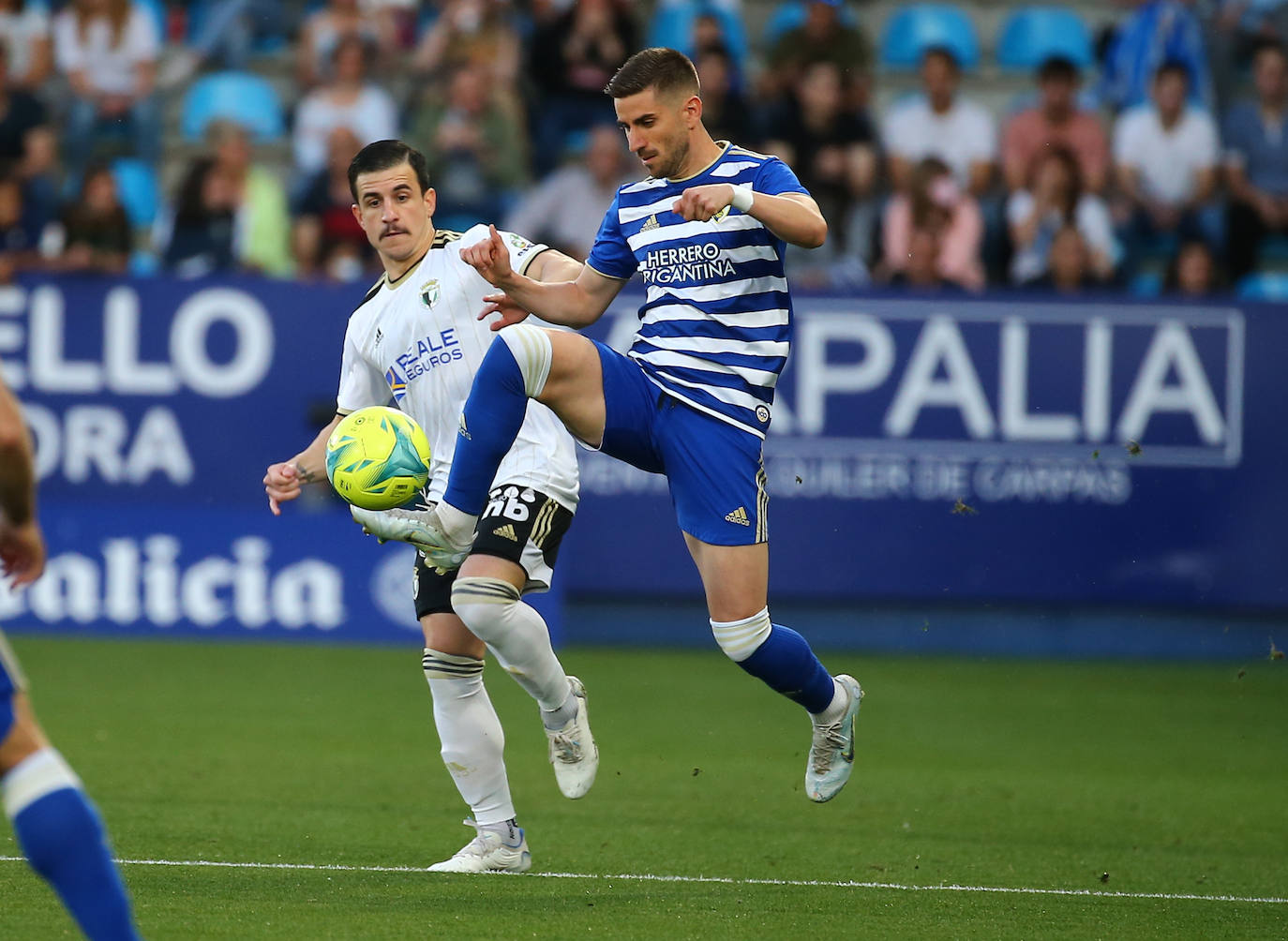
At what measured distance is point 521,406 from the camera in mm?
6004

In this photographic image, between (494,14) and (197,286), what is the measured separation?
3836 mm

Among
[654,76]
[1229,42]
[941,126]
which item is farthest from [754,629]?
[1229,42]

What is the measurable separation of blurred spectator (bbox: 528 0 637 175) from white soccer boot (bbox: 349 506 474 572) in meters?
8.41

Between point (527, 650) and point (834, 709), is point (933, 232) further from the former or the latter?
point (527, 650)

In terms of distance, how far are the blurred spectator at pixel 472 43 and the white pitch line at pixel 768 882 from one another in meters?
9.08

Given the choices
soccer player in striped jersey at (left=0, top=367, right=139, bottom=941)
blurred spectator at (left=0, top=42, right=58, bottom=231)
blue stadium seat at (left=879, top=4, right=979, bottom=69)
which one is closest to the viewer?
soccer player in striped jersey at (left=0, top=367, right=139, bottom=941)

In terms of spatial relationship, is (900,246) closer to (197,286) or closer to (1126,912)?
(197,286)

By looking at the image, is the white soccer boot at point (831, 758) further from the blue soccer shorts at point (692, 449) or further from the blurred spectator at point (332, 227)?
the blurred spectator at point (332, 227)

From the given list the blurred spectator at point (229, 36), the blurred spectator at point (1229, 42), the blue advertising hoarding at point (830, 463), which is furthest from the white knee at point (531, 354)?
the blurred spectator at point (1229, 42)

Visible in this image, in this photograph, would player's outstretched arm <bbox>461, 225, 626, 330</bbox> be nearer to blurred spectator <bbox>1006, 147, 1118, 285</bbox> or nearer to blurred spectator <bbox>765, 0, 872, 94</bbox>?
blurred spectator <bbox>1006, 147, 1118, 285</bbox>

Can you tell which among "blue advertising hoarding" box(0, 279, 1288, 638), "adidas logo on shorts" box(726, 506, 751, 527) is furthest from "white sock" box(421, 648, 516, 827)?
"blue advertising hoarding" box(0, 279, 1288, 638)

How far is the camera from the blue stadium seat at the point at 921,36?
52.4 feet

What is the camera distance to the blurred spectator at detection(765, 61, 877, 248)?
13.5 metres

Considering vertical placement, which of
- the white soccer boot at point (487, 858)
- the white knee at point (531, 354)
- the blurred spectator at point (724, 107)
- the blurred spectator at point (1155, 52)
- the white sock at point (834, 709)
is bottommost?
the white soccer boot at point (487, 858)
